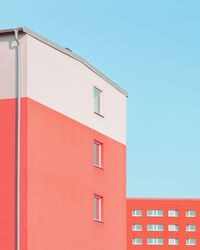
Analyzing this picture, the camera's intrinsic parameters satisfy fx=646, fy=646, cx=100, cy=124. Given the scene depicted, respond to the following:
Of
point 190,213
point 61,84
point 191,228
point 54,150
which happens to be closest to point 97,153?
point 61,84

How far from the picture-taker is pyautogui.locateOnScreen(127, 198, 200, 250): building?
110 meters

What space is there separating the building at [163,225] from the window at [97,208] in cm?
8314

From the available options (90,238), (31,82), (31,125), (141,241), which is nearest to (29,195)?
(31,125)

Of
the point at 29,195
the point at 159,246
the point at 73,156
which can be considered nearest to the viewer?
the point at 29,195

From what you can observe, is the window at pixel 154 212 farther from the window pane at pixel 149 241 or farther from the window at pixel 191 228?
the window at pixel 191 228

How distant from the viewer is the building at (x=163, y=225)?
110 m

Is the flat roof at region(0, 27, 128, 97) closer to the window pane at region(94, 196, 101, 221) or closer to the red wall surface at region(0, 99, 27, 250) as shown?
the red wall surface at region(0, 99, 27, 250)

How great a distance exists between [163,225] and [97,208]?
281 ft

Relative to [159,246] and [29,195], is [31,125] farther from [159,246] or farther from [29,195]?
[159,246]

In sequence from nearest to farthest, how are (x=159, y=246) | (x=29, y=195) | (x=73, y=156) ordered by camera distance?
(x=29, y=195), (x=73, y=156), (x=159, y=246)

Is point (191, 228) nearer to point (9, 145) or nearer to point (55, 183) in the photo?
point (55, 183)

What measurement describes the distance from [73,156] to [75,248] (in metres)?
3.44

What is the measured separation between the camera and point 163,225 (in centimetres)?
11050

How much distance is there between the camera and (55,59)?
23672mm
